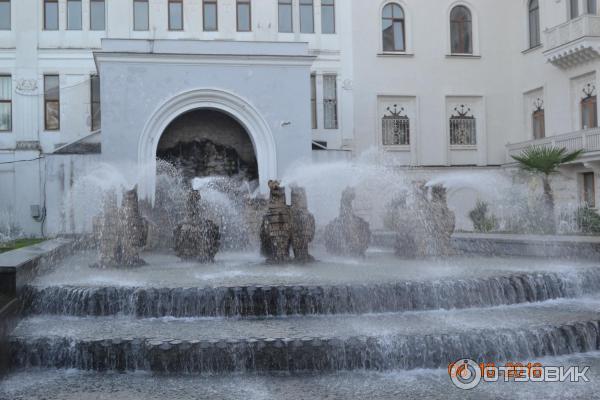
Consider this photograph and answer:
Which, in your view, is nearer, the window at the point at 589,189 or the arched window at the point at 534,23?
the window at the point at 589,189

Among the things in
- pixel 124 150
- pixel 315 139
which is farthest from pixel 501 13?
pixel 124 150

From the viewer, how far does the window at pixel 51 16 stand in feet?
73.4

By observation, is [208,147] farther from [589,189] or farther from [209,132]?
[589,189]

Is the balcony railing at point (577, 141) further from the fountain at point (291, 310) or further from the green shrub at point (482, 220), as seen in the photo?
the fountain at point (291, 310)

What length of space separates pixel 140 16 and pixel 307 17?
6.12m

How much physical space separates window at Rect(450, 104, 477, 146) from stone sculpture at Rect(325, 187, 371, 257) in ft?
47.8

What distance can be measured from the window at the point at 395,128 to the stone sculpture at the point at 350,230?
13.2m

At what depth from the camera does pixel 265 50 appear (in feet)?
58.9

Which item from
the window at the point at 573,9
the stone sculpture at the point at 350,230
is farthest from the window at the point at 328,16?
the stone sculpture at the point at 350,230

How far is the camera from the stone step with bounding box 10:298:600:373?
626 centimetres

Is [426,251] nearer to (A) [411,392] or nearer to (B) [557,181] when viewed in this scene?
(A) [411,392]

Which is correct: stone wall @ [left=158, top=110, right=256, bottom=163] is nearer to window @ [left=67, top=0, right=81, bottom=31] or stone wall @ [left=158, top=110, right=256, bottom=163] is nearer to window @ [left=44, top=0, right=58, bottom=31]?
window @ [left=67, top=0, right=81, bottom=31]

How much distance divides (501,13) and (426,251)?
17473mm

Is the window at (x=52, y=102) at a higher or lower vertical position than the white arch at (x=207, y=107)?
higher
